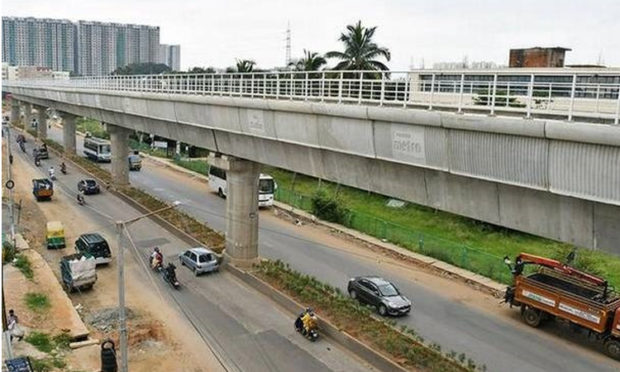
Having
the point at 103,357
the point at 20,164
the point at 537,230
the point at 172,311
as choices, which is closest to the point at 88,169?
the point at 20,164

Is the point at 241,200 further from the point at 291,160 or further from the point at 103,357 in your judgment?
the point at 103,357

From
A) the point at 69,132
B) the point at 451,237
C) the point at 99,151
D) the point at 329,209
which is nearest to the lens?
the point at 451,237

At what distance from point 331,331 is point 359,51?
29.1 meters

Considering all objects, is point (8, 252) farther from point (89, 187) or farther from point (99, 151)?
point (99, 151)

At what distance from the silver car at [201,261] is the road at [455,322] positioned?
4.50 metres

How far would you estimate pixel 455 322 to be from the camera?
23938mm

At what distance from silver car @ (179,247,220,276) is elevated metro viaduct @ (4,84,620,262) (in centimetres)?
555

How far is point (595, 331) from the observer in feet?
68.7

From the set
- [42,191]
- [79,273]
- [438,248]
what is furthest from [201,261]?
[42,191]

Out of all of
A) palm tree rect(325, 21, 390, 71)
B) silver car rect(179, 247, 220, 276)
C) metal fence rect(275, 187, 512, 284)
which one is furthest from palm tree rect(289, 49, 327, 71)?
silver car rect(179, 247, 220, 276)

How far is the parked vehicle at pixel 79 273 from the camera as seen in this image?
993 inches

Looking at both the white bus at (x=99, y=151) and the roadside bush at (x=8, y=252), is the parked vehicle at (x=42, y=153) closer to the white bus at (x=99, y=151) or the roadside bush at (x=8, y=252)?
the white bus at (x=99, y=151)

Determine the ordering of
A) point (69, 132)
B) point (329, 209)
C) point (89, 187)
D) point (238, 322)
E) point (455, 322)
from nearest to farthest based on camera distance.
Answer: point (238, 322) < point (455, 322) < point (329, 209) < point (89, 187) < point (69, 132)

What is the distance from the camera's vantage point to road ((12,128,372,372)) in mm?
19609
